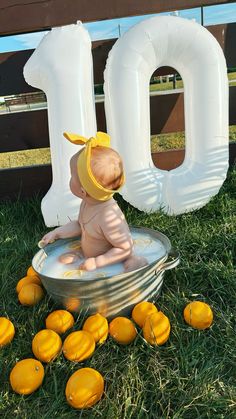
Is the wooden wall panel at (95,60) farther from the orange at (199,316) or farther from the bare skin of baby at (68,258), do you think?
the orange at (199,316)

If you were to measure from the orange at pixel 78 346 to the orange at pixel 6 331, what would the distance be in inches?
9.3

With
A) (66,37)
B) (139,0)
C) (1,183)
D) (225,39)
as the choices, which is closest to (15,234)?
(1,183)

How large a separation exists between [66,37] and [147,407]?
1.97m

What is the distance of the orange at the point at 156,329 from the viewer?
1.47 m

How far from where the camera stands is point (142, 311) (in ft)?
5.15

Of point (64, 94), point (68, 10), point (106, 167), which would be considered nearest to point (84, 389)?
point (106, 167)

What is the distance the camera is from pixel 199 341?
150 centimetres

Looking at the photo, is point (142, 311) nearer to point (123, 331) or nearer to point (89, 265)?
point (123, 331)

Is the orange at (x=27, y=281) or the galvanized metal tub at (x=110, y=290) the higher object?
the galvanized metal tub at (x=110, y=290)

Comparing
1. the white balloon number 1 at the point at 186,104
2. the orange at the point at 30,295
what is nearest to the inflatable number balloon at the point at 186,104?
the white balloon number 1 at the point at 186,104

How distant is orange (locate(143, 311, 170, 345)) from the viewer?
1.47m

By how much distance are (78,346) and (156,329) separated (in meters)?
0.28

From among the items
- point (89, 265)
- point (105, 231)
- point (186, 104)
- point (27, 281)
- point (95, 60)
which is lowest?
point (27, 281)

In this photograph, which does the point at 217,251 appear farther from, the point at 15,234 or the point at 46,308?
the point at 15,234
